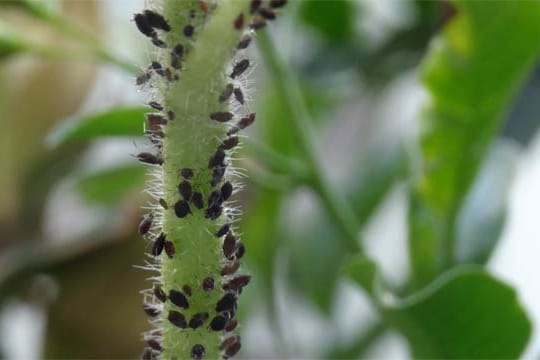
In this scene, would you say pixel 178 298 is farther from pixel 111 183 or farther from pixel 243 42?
pixel 111 183

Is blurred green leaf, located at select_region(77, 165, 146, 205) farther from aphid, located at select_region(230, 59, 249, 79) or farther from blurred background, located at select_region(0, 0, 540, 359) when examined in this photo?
aphid, located at select_region(230, 59, 249, 79)

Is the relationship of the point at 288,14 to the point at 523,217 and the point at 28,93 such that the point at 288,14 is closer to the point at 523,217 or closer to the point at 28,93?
the point at 28,93

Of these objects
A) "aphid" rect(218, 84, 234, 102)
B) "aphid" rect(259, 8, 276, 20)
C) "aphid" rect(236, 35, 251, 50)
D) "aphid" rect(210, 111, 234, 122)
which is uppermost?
"aphid" rect(259, 8, 276, 20)

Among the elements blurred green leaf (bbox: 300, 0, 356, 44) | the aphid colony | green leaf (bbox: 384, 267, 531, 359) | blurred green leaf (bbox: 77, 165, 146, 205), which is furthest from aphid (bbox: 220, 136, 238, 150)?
blurred green leaf (bbox: 300, 0, 356, 44)

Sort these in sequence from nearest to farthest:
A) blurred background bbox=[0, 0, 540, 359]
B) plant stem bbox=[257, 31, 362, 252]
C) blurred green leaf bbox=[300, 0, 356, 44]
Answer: plant stem bbox=[257, 31, 362, 252], blurred background bbox=[0, 0, 540, 359], blurred green leaf bbox=[300, 0, 356, 44]

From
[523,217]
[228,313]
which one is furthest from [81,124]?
[523,217]

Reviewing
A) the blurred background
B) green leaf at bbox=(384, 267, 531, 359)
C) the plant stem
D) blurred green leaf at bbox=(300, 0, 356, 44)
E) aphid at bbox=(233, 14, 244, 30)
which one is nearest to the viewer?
aphid at bbox=(233, 14, 244, 30)

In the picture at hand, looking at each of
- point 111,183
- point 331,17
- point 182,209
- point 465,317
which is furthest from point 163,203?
point 331,17
